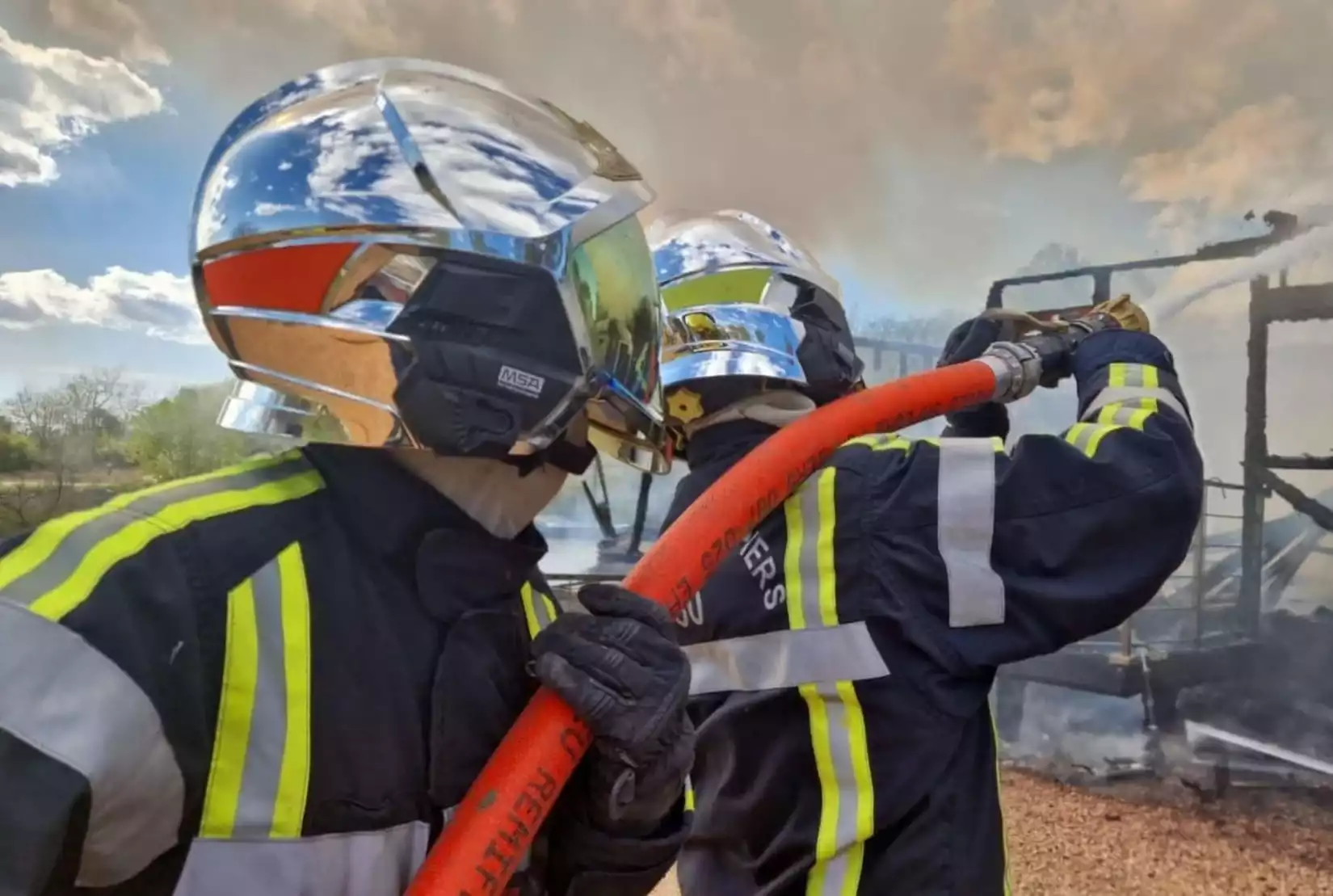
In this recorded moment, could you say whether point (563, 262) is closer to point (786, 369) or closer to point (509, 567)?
point (509, 567)

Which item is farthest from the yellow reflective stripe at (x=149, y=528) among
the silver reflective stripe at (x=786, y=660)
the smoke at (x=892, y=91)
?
the smoke at (x=892, y=91)

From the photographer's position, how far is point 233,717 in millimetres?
642

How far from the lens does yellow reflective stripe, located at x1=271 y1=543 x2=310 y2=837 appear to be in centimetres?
66

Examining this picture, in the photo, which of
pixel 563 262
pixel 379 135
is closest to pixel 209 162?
pixel 379 135

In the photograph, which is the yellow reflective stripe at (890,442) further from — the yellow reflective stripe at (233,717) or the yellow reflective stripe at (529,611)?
the yellow reflective stripe at (233,717)

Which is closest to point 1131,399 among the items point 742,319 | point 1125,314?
point 1125,314

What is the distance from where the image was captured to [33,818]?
0.51 metres

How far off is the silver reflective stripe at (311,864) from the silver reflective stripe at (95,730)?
0.15 ft

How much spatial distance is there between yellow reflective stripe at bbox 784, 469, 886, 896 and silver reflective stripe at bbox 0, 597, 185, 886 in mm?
895

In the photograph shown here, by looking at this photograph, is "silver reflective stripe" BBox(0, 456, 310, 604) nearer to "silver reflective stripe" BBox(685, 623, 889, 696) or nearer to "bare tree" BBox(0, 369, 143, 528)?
"silver reflective stripe" BBox(685, 623, 889, 696)

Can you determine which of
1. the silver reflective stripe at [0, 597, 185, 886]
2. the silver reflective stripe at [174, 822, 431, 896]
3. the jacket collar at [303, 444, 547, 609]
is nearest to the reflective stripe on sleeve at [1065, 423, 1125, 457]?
the jacket collar at [303, 444, 547, 609]

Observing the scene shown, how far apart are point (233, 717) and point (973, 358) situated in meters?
1.41

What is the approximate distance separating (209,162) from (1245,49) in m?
3.29

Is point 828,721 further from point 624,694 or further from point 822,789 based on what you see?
point 624,694
